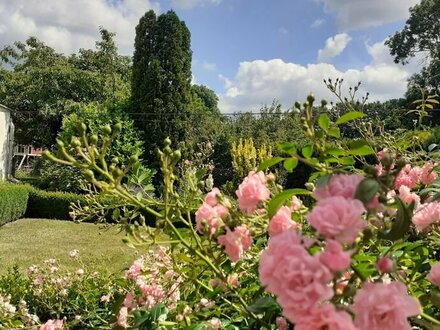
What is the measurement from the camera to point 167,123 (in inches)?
515

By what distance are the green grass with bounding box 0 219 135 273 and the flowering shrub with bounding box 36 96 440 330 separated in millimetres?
4645

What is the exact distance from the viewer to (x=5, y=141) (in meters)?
14.9

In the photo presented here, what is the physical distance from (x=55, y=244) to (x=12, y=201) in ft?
7.17

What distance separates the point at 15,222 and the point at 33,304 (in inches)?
283

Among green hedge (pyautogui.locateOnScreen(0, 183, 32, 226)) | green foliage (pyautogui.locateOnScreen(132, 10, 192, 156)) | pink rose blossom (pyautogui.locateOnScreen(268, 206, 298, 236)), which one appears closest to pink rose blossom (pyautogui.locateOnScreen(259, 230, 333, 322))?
pink rose blossom (pyautogui.locateOnScreen(268, 206, 298, 236))

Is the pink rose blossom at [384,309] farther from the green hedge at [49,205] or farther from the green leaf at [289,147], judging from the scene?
the green hedge at [49,205]

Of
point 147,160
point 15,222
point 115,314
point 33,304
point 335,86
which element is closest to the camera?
point 115,314

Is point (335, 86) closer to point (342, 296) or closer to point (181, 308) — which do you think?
point (181, 308)

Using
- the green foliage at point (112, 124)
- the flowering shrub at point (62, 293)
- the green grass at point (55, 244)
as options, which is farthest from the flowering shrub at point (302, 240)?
the green foliage at point (112, 124)

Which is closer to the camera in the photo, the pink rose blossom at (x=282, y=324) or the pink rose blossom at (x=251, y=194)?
the pink rose blossom at (x=251, y=194)

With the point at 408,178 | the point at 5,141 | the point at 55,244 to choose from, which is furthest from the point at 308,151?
the point at 5,141

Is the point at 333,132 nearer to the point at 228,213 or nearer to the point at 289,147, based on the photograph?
the point at 289,147

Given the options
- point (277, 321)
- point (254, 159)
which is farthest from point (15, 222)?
point (277, 321)

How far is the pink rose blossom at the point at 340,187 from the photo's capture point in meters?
0.55
